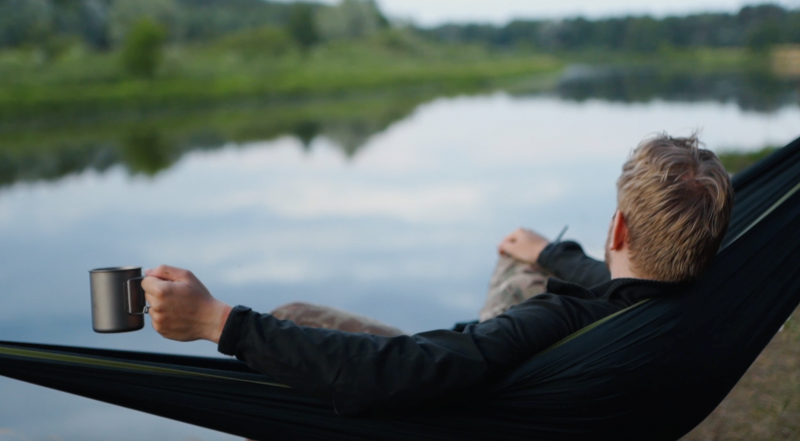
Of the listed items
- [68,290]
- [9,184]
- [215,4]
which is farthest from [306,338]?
[215,4]

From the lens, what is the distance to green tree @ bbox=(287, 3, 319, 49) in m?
38.3

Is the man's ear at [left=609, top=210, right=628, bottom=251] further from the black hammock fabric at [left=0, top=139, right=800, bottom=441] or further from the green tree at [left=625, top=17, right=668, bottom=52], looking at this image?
the green tree at [left=625, top=17, right=668, bottom=52]

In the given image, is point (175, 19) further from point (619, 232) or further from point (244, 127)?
point (619, 232)

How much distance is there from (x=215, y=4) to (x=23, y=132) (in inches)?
579

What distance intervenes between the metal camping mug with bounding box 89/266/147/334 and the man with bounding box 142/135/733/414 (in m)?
0.05

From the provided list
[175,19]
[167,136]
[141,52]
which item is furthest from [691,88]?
[175,19]

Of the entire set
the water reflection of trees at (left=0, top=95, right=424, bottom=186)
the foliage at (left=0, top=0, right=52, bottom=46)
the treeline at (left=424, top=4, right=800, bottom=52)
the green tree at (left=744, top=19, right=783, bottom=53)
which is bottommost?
the water reflection of trees at (left=0, top=95, right=424, bottom=186)

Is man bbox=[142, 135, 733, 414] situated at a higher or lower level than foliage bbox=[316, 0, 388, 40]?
lower

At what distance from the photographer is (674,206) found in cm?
118

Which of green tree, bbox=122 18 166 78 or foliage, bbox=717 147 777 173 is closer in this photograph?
foliage, bbox=717 147 777 173

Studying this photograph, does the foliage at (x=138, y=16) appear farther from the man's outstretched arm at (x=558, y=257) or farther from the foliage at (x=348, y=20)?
the man's outstretched arm at (x=558, y=257)

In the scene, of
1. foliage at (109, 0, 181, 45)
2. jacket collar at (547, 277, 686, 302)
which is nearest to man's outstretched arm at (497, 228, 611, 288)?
jacket collar at (547, 277, 686, 302)

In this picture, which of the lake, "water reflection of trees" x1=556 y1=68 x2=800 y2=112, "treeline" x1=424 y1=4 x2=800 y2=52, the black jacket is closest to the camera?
the black jacket

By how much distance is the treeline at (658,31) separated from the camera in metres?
9.70
